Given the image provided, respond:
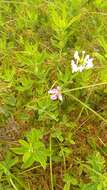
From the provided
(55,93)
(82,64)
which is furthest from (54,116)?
(82,64)

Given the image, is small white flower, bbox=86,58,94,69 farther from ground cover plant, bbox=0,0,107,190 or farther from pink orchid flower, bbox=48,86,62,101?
pink orchid flower, bbox=48,86,62,101

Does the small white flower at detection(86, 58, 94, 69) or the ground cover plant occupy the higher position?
the small white flower at detection(86, 58, 94, 69)

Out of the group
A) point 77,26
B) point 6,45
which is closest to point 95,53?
point 77,26

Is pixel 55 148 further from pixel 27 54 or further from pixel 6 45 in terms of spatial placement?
pixel 6 45

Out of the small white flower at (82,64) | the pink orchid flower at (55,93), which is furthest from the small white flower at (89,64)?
→ the pink orchid flower at (55,93)

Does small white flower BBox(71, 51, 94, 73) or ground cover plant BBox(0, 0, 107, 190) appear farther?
→ small white flower BBox(71, 51, 94, 73)

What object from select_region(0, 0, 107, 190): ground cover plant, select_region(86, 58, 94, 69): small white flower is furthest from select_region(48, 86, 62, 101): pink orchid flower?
select_region(86, 58, 94, 69): small white flower

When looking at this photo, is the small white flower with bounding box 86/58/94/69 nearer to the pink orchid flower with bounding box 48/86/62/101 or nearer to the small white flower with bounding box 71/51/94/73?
the small white flower with bounding box 71/51/94/73

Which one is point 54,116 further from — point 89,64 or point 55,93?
point 89,64

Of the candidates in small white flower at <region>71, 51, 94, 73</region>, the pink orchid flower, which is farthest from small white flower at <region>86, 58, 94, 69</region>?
the pink orchid flower
